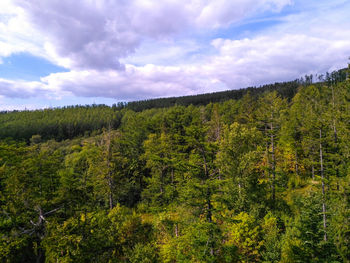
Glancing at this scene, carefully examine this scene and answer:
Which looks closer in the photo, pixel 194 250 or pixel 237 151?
pixel 194 250

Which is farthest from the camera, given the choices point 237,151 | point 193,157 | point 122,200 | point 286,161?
point 122,200

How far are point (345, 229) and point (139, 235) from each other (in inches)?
618

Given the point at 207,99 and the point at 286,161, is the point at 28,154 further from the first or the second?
the point at 207,99

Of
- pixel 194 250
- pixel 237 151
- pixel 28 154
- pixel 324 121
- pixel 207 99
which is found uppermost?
pixel 207 99

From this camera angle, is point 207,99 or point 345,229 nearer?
point 345,229

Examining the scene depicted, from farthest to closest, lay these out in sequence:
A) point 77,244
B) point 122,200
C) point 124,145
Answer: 1. point 124,145
2. point 122,200
3. point 77,244

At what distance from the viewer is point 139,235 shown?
18141mm

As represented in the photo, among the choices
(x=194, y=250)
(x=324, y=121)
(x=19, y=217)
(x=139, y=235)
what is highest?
(x=324, y=121)

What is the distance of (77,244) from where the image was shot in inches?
404

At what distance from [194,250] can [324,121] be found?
564 inches

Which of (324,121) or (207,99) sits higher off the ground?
(207,99)

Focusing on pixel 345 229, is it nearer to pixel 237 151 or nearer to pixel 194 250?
pixel 194 250

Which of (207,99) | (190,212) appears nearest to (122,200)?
(190,212)

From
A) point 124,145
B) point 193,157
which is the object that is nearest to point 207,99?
point 124,145
